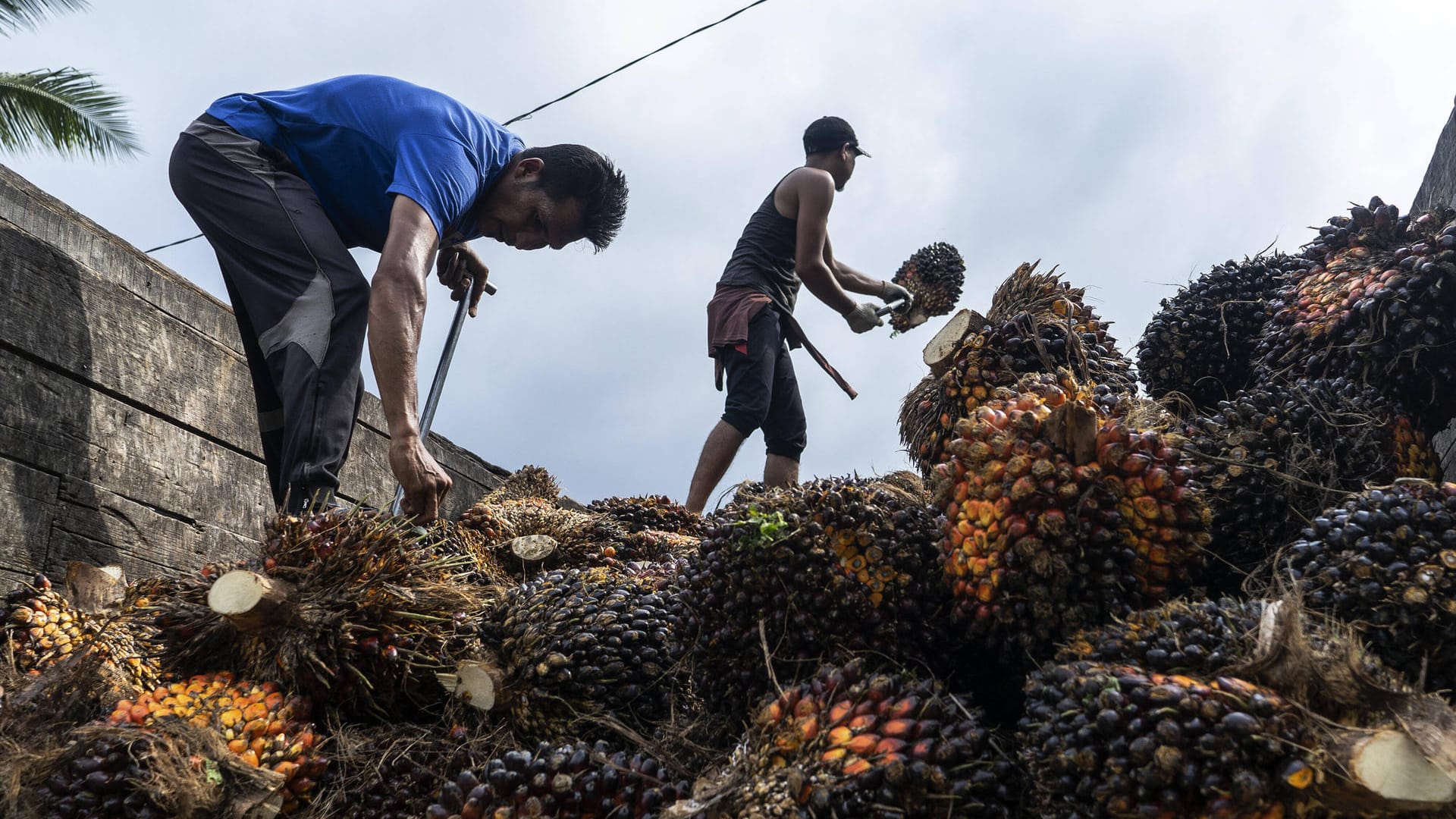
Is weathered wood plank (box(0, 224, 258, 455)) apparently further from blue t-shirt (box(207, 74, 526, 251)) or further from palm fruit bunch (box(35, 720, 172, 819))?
palm fruit bunch (box(35, 720, 172, 819))

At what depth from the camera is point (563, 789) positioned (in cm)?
141

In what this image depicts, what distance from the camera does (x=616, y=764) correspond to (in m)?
1.46

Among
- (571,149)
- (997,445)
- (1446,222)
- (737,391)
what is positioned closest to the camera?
(997,445)

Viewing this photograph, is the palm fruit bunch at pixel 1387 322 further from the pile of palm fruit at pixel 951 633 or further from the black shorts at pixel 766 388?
the black shorts at pixel 766 388

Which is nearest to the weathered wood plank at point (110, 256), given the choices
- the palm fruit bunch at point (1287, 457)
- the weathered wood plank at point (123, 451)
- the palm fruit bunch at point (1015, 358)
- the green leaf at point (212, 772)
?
the weathered wood plank at point (123, 451)

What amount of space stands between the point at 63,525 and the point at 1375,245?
327cm

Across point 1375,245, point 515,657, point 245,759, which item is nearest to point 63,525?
point 245,759

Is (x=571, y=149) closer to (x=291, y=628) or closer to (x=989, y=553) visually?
(x=291, y=628)

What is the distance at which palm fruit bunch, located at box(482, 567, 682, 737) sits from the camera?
183 cm

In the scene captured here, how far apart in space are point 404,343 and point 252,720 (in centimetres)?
109

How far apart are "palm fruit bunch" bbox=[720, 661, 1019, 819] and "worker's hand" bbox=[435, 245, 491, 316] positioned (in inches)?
117

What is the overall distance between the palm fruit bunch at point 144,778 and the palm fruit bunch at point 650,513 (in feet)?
6.98

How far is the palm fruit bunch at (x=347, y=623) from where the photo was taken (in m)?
1.86

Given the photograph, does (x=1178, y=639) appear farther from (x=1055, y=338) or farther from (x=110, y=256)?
(x=110, y=256)
